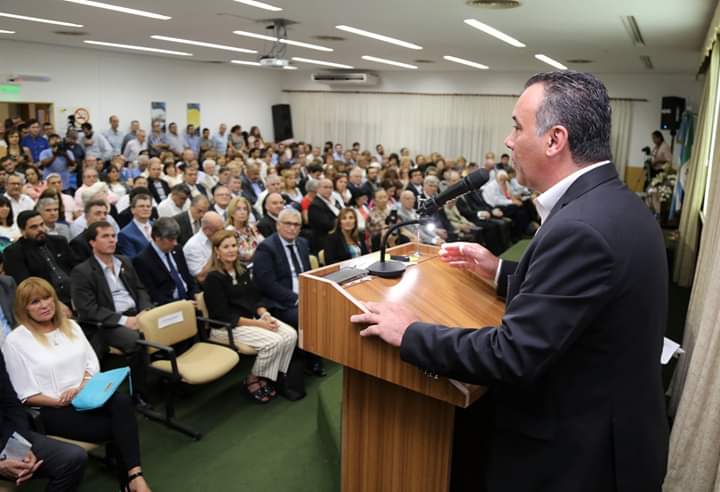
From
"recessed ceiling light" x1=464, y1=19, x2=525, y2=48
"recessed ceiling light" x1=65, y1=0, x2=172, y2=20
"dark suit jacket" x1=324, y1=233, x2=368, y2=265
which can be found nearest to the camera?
"dark suit jacket" x1=324, y1=233, x2=368, y2=265

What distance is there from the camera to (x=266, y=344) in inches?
156

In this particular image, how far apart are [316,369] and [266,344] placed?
0.64m

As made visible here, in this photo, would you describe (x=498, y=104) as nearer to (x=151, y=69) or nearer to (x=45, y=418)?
(x=151, y=69)

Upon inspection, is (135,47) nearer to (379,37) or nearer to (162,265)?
(379,37)

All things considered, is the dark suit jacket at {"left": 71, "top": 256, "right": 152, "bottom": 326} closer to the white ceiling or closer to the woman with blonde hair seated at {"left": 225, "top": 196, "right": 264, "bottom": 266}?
the woman with blonde hair seated at {"left": 225, "top": 196, "right": 264, "bottom": 266}

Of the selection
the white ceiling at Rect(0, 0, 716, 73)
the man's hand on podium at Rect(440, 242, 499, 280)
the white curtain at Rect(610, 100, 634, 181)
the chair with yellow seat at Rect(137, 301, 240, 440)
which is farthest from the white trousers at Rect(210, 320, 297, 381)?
the white curtain at Rect(610, 100, 634, 181)

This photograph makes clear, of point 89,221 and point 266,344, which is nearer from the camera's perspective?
point 266,344

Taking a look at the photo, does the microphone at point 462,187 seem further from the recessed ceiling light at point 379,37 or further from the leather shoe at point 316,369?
the recessed ceiling light at point 379,37

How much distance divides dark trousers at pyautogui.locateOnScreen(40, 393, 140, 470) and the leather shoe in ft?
5.76

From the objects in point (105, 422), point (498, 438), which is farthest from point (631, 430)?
point (105, 422)

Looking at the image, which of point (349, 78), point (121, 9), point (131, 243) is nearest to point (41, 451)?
point (131, 243)

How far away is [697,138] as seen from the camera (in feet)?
21.1

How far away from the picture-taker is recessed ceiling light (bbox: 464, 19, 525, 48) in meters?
7.14

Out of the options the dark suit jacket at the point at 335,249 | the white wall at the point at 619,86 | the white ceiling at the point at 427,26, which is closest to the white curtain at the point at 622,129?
the white wall at the point at 619,86
